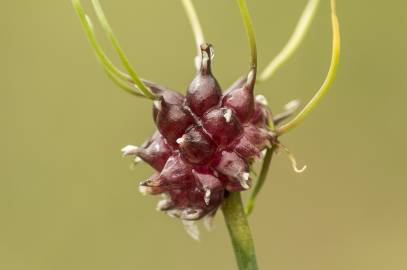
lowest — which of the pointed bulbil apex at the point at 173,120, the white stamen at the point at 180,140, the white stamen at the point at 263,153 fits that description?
the white stamen at the point at 263,153

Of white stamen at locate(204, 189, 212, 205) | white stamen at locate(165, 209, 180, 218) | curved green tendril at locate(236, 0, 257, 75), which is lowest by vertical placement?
white stamen at locate(165, 209, 180, 218)

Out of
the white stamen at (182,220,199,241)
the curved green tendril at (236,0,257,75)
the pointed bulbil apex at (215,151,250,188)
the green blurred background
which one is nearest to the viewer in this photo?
the curved green tendril at (236,0,257,75)

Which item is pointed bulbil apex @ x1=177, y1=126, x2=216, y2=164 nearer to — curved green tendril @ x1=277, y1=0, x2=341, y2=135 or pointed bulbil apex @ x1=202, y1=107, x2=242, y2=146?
pointed bulbil apex @ x1=202, y1=107, x2=242, y2=146

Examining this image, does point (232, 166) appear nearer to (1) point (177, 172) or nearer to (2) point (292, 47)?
(1) point (177, 172)

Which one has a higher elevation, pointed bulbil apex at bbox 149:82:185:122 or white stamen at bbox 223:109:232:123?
pointed bulbil apex at bbox 149:82:185:122

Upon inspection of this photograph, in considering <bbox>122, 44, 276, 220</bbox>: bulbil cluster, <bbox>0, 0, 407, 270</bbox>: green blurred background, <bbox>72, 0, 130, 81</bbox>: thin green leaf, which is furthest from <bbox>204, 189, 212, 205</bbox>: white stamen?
<bbox>0, 0, 407, 270</bbox>: green blurred background

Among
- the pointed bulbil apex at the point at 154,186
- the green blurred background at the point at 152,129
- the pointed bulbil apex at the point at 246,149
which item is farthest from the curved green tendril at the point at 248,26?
the green blurred background at the point at 152,129

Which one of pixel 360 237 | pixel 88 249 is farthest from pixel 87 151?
pixel 360 237

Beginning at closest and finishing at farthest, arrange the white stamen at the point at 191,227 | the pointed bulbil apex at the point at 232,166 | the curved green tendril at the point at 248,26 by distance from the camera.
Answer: the curved green tendril at the point at 248,26
the pointed bulbil apex at the point at 232,166
the white stamen at the point at 191,227

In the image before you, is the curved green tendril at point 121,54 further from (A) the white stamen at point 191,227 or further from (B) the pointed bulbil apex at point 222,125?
(A) the white stamen at point 191,227
